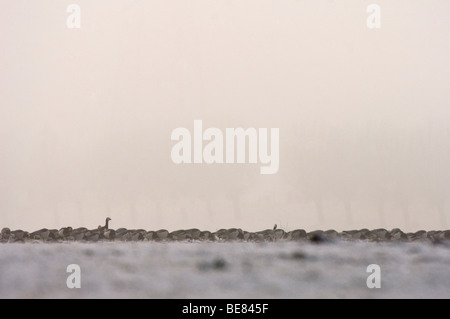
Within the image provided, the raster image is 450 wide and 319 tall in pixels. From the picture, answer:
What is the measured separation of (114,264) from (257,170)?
181 cm

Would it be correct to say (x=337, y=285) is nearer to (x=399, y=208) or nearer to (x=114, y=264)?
(x=399, y=208)

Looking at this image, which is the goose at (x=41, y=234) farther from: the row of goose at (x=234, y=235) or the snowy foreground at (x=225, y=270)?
the snowy foreground at (x=225, y=270)

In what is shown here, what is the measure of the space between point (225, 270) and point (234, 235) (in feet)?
1.64

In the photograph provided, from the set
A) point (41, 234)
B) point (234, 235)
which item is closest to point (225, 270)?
point (234, 235)

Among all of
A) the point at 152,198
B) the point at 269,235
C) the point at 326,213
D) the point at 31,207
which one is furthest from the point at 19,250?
the point at 326,213

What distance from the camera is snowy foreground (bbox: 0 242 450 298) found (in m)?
5.25

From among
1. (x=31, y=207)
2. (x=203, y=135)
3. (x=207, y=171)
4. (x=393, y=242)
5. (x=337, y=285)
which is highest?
(x=203, y=135)

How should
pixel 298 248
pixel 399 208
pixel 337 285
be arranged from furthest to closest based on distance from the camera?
pixel 399 208 → pixel 298 248 → pixel 337 285

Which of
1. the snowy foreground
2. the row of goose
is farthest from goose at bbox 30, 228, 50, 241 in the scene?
the snowy foreground

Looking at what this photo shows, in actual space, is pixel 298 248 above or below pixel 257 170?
below

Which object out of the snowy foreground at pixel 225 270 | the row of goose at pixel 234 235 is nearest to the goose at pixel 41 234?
the row of goose at pixel 234 235

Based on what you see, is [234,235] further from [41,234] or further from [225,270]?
[41,234]

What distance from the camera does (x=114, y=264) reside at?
5.50 m

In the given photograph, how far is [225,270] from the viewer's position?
5.46m
